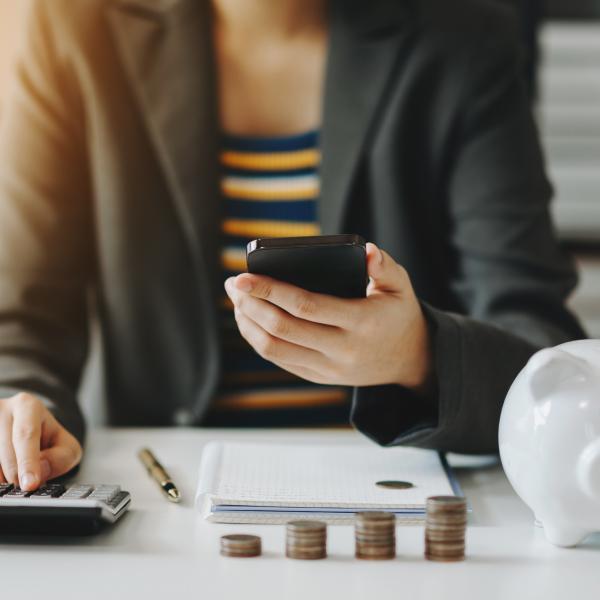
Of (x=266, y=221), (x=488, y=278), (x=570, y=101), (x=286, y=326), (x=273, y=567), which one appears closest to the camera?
(x=273, y=567)

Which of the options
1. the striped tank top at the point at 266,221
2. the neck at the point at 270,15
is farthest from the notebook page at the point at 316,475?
the neck at the point at 270,15

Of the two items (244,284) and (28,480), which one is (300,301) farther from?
(28,480)

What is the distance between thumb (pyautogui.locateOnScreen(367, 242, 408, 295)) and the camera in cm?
64

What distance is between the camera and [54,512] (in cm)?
58

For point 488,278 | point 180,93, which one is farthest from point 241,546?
point 180,93

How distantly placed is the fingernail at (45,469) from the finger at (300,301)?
8.3 inches

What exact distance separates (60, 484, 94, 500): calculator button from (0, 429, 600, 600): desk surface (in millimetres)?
29

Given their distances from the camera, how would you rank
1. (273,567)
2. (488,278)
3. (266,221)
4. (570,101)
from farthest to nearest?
(570,101), (266,221), (488,278), (273,567)

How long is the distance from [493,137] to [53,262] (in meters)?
0.57

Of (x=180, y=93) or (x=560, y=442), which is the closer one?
(x=560, y=442)

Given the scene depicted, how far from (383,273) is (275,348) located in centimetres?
10

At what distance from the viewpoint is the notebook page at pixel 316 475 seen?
2.11 ft

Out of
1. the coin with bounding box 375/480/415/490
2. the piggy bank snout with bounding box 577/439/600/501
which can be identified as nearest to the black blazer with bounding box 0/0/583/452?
the coin with bounding box 375/480/415/490

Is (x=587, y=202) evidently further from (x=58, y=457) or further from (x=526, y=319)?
(x=58, y=457)
